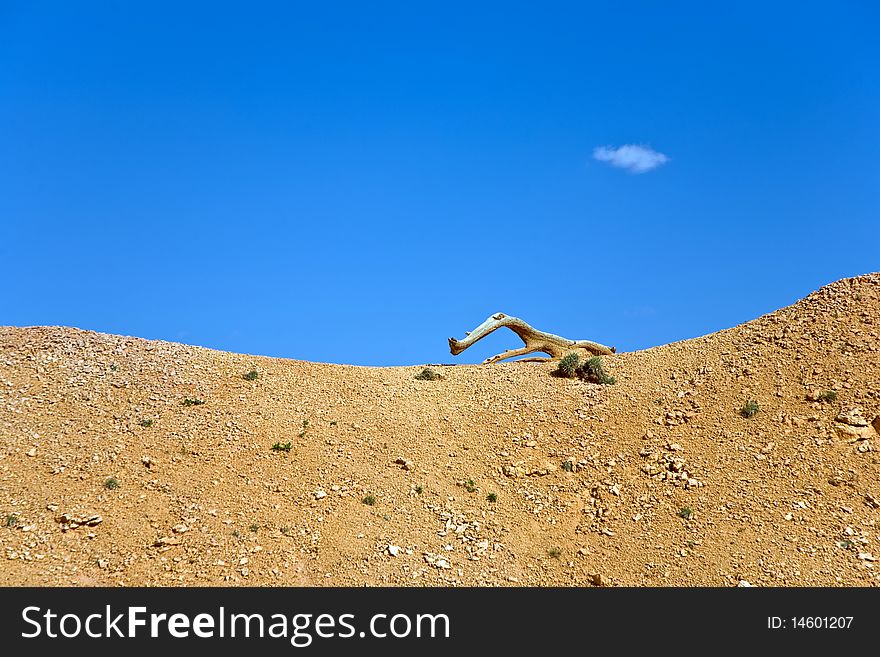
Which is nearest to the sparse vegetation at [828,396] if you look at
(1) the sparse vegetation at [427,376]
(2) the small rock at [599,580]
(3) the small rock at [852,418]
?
(3) the small rock at [852,418]

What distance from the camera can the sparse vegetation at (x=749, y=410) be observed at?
1916 cm

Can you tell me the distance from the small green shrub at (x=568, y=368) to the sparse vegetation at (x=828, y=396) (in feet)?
20.3

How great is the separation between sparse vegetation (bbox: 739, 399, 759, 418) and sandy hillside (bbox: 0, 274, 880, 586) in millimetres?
260

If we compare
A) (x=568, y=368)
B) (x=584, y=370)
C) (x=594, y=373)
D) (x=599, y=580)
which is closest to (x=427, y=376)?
(x=568, y=368)

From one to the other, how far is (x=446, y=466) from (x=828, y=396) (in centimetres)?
927

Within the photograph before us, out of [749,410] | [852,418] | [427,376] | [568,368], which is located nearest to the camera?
[852,418]

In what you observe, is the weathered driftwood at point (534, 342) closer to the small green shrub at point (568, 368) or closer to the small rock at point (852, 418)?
the small green shrub at point (568, 368)

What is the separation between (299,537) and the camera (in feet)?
49.6

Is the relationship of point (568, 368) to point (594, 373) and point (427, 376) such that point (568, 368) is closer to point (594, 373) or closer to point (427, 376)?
point (594, 373)

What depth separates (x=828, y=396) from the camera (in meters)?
19.1

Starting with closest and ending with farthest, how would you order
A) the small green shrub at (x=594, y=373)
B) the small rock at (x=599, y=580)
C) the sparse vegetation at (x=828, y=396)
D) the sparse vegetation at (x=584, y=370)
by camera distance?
the small rock at (x=599, y=580)
the sparse vegetation at (x=828, y=396)
the small green shrub at (x=594, y=373)
the sparse vegetation at (x=584, y=370)

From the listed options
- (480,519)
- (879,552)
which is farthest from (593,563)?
(879,552)

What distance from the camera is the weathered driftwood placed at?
25.9 meters

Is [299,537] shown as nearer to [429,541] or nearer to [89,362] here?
[429,541]
